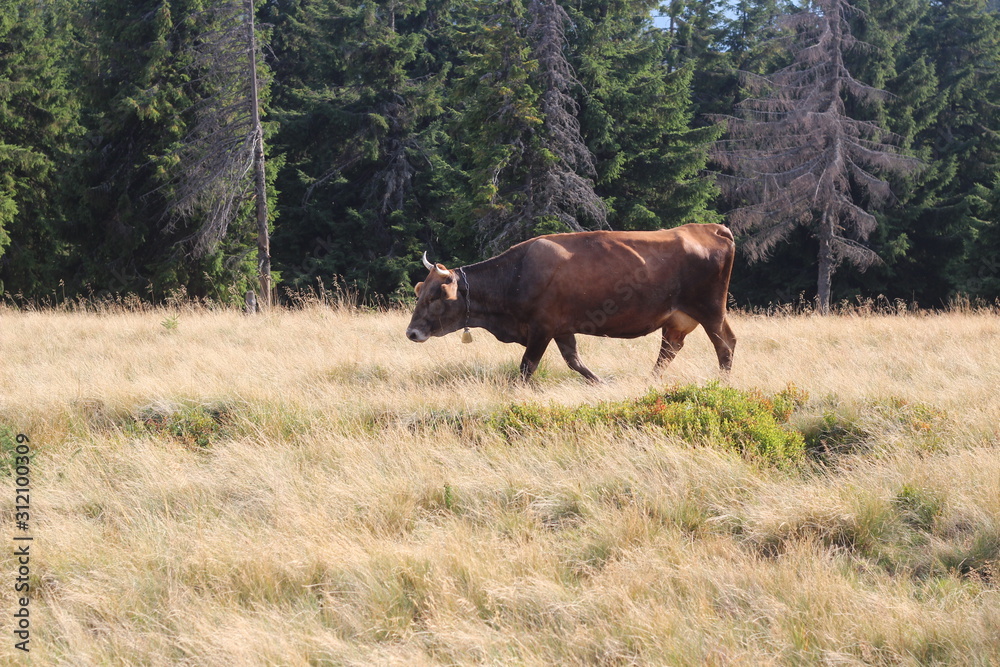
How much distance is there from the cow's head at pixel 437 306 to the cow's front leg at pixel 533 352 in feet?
3.12

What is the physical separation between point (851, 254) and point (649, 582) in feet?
82.2

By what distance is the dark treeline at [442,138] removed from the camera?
927 inches

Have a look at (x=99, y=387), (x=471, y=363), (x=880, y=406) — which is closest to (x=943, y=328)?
(x=880, y=406)

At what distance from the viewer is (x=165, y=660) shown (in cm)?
430

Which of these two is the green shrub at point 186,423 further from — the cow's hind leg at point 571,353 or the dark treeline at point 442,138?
the dark treeline at point 442,138

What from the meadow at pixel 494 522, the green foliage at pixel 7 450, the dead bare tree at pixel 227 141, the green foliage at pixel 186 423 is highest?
the dead bare tree at pixel 227 141

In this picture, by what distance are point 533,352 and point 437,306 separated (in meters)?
1.28

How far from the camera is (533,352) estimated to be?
32.0 ft

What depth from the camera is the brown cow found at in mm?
9750

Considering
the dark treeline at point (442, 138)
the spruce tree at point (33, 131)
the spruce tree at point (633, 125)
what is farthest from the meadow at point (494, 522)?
the spruce tree at point (33, 131)

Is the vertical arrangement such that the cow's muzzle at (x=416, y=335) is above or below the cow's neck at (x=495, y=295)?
below

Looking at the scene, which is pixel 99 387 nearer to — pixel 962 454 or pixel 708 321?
pixel 708 321

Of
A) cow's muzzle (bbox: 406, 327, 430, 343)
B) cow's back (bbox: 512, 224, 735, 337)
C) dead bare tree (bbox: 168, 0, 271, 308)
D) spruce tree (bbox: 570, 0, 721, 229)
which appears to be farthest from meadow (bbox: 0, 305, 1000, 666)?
spruce tree (bbox: 570, 0, 721, 229)

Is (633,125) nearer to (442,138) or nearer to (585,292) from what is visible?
(442,138)
